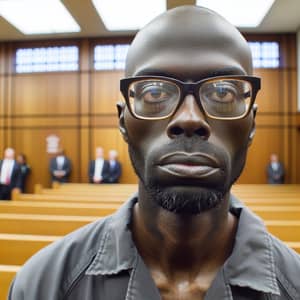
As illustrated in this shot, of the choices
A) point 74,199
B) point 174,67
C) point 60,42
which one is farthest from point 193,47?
point 60,42

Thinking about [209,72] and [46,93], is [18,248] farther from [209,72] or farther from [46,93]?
[46,93]

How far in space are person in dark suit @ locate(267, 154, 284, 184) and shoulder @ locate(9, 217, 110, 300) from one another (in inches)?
292

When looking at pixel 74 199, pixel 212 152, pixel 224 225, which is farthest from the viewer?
pixel 74 199

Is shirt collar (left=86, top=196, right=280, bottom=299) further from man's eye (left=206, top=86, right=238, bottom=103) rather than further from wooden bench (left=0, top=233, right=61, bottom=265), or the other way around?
wooden bench (left=0, top=233, right=61, bottom=265)

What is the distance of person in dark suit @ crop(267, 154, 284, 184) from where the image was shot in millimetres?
7562

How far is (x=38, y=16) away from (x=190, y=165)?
24.3 feet

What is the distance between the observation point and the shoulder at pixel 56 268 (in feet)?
2.39

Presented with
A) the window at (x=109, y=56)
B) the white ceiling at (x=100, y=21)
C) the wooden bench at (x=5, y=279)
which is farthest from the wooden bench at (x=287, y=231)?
the window at (x=109, y=56)

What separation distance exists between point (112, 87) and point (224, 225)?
7605 mm

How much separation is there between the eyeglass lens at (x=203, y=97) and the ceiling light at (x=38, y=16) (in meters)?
6.31

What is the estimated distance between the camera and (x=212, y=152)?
0.65 m

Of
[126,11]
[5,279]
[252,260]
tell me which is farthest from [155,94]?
[126,11]

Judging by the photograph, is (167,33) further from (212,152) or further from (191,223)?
(191,223)

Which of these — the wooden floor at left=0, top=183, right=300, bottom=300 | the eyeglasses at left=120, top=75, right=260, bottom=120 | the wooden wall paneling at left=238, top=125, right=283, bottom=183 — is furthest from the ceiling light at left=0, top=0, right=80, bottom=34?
the eyeglasses at left=120, top=75, right=260, bottom=120
